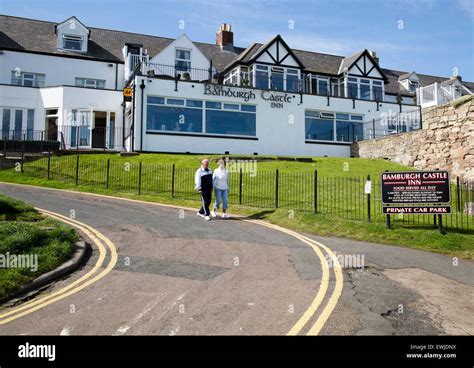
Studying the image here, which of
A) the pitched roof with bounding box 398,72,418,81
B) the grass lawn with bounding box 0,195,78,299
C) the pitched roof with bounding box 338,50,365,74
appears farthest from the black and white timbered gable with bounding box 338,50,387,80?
the grass lawn with bounding box 0,195,78,299

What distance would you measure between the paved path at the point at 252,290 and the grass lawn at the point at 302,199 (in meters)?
0.96

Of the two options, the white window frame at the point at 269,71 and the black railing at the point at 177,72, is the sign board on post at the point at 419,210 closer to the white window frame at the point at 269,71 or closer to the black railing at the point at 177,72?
the black railing at the point at 177,72

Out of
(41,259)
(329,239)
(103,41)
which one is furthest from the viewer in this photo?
(103,41)

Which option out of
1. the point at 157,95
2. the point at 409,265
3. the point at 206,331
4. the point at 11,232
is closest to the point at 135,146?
the point at 157,95

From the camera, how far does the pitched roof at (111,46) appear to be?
30375 millimetres

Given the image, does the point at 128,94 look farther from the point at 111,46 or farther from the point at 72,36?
the point at 111,46

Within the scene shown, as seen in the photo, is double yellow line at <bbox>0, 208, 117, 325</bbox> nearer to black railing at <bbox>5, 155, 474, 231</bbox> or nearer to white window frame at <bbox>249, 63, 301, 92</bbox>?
black railing at <bbox>5, 155, 474, 231</bbox>

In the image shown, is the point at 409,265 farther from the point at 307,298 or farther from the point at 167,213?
the point at 167,213

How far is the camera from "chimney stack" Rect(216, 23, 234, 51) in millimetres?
38156

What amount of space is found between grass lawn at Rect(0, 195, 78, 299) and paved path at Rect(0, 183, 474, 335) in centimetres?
50

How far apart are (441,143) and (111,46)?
26564 millimetres

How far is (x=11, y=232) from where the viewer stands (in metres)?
8.23

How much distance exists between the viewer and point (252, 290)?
6.15 metres
